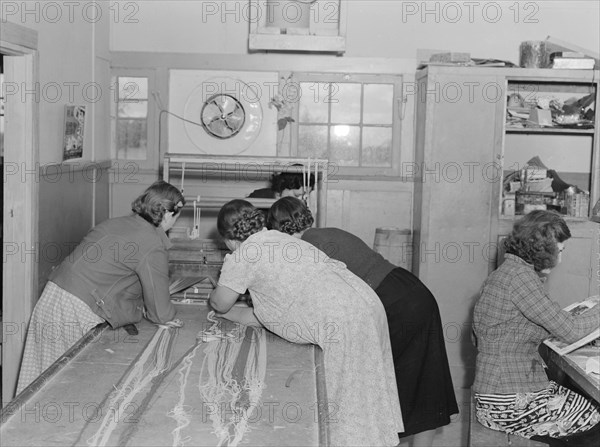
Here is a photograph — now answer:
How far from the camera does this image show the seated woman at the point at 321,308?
362 centimetres

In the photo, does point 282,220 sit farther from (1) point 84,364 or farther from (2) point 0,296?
(2) point 0,296

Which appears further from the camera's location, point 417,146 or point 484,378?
point 417,146

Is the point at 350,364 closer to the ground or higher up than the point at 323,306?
closer to the ground

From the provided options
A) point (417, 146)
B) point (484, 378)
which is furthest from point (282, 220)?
point (417, 146)

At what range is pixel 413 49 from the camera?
21.9 ft

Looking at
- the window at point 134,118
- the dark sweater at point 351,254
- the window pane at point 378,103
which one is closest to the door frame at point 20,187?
the dark sweater at point 351,254

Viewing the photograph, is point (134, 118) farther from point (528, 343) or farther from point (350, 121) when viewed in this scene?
point (528, 343)

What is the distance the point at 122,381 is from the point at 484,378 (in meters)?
1.70

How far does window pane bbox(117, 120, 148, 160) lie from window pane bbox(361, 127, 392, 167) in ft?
5.55

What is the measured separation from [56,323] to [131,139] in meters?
2.96

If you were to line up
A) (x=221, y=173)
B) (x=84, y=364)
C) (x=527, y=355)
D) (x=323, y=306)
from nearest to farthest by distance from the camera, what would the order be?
(x=84, y=364) < (x=323, y=306) < (x=527, y=355) < (x=221, y=173)

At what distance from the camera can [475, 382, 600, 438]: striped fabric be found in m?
3.77

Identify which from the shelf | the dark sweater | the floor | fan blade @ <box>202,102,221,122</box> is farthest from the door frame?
the floor

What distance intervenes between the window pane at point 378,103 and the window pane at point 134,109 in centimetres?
168
